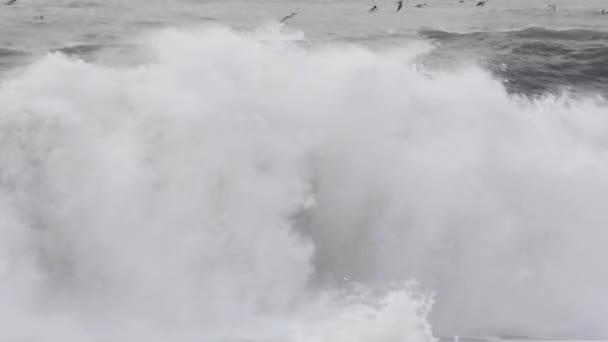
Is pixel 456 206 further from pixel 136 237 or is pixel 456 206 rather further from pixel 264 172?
pixel 136 237

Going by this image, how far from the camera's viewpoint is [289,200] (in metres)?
10.7

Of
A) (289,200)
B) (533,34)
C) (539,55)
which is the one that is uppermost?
(533,34)

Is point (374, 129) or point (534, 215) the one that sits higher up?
point (374, 129)

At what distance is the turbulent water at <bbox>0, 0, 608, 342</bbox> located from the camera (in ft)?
31.1

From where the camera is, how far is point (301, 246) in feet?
34.1

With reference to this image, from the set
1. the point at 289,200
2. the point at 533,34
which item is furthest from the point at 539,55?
the point at 289,200

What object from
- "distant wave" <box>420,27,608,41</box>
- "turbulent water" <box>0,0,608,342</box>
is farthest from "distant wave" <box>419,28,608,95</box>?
"turbulent water" <box>0,0,608,342</box>

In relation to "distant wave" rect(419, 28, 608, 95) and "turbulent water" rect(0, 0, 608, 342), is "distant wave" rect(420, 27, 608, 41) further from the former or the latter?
"turbulent water" rect(0, 0, 608, 342)

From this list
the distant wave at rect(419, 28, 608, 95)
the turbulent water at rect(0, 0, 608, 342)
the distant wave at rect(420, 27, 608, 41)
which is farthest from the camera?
the distant wave at rect(420, 27, 608, 41)

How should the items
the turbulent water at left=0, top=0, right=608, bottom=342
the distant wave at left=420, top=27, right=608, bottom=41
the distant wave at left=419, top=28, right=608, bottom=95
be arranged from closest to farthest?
the turbulent water at left=0, top=0, right=608, bottom=342
the distant wave at left=419, top=28, right=608, bottom=95
the distant wave at left=420, top=27, right=608, bottom=41

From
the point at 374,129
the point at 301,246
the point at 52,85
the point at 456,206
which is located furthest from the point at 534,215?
the point at 52,85

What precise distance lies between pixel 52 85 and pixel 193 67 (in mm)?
2686

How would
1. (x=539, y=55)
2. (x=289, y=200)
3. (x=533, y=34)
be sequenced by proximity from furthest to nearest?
(x=533, y=34) < (x=539, y=55) < (x=289, y=200)

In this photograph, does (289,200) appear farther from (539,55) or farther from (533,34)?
(533,34)
